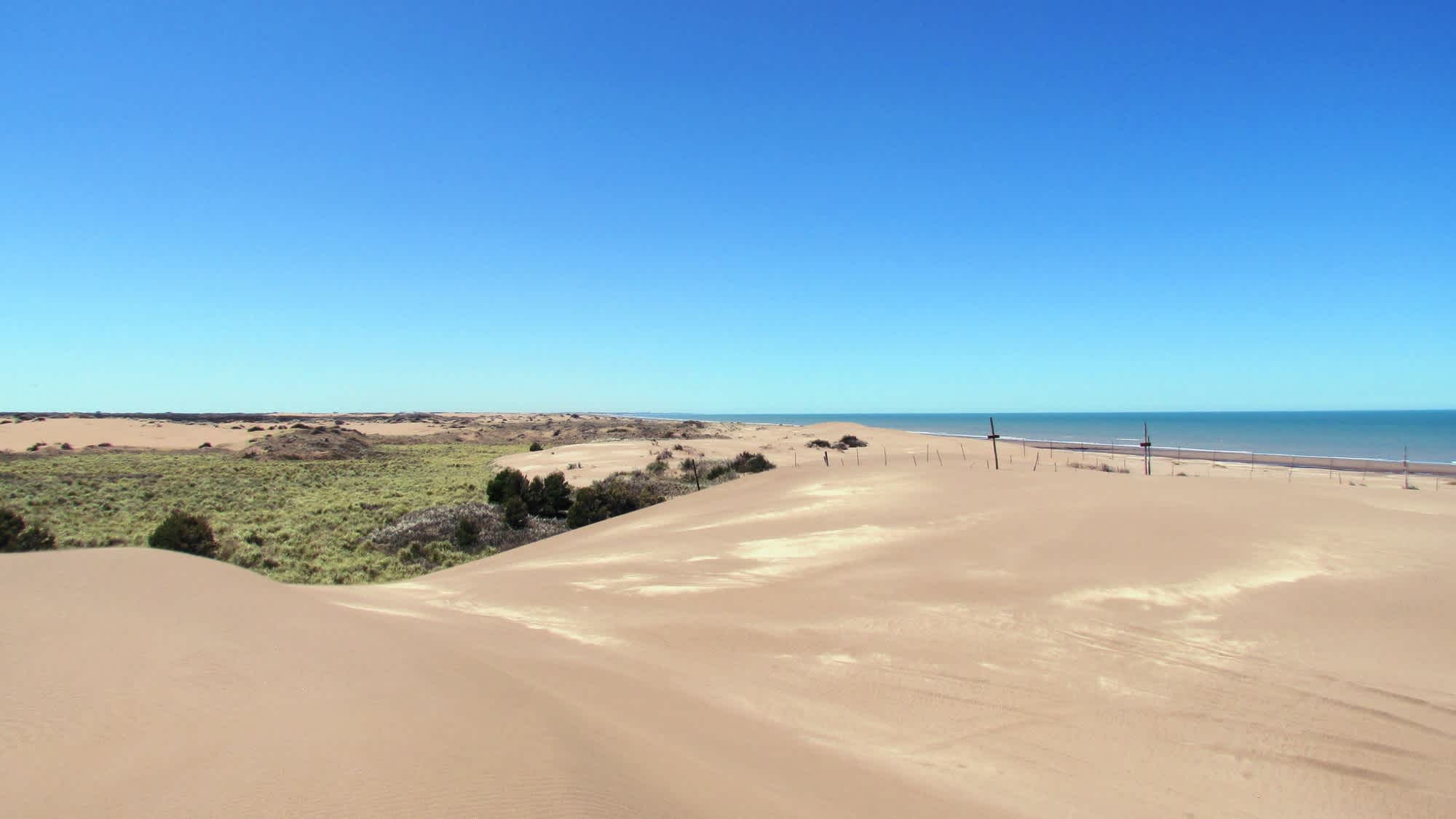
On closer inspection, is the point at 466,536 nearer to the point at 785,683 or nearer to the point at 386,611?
the point at 386,611

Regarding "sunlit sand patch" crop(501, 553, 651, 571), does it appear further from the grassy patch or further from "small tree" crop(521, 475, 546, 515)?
"small tree" crop(521, 475, 546, 515)

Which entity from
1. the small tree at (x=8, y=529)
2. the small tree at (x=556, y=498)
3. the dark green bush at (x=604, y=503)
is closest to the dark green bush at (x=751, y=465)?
the dark green bush at (x=604, y=503)

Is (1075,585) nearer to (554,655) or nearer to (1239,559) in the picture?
(1239,559)

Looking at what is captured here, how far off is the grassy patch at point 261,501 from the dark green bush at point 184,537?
41 centimetres

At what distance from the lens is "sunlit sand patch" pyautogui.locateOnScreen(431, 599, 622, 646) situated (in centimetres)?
909

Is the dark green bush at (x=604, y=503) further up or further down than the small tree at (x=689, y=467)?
further down

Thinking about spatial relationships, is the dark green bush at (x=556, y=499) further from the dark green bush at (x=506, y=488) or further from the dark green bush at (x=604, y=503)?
the dark green bush at (x=506, y=488)

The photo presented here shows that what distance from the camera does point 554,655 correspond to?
8086mm

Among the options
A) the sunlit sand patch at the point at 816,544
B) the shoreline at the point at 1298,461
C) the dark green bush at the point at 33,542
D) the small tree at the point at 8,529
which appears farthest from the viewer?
the shoreline at the point at 1298,461

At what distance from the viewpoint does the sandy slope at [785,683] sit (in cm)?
423

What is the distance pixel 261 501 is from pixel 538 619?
20863 millimetres

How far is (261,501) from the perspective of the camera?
84.1 ft

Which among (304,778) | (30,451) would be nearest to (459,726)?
(304,778)

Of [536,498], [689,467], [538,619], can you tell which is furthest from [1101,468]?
[538,619]
